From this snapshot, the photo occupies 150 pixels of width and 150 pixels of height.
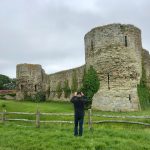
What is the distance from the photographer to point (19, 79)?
4353 centimetres

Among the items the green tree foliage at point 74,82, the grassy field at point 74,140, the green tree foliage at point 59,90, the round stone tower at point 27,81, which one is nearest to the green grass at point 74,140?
the grassy field at point 74,140

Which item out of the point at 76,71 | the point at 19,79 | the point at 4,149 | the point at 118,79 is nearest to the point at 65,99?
the point at 76,71

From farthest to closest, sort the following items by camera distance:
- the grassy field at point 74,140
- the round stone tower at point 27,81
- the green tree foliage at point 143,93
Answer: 1. the round stone tower at point 27,81
2. the green tree foliage at point 143,93
3. the grassy field at point 74,140

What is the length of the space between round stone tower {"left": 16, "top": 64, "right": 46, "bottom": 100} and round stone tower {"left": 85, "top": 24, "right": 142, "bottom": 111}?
63.7 feet

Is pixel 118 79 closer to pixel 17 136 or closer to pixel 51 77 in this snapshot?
pixel 17 136

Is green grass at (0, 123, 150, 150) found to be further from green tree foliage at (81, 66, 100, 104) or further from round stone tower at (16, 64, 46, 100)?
round stone tower at (16, 64, 46, 100)

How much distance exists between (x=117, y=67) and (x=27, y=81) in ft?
69.1

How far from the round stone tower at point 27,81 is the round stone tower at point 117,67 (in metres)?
19.4

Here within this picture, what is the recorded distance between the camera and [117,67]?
24.3 meters

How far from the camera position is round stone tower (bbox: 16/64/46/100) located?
1698 inches

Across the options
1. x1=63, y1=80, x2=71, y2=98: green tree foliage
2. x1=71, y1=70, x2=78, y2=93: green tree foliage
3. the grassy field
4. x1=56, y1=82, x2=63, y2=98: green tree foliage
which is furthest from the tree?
the grassy field

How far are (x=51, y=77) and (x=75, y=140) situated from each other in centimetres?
2874

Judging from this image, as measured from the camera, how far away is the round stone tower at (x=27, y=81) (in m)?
43.1

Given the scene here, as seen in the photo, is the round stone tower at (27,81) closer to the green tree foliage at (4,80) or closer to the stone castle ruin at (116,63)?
the stone castle ruin at (116,63)
